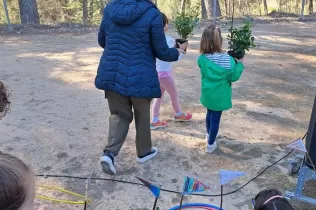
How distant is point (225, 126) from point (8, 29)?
737cm

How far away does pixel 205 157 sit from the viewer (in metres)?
3.53

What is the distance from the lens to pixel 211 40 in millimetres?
3242

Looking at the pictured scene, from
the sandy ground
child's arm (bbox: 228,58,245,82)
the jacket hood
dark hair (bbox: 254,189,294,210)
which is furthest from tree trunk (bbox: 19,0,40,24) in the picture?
dark hair (bbox: 254,189,294,210)

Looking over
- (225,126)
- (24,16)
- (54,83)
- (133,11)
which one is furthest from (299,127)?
(24,16)

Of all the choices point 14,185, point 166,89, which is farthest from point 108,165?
point 14,185

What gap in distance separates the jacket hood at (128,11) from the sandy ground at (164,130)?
52.8 inches

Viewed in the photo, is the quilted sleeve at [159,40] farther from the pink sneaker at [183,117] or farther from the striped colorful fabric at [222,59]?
the pink sneaker at [183,117]

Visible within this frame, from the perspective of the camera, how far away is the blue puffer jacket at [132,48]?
2.87 m

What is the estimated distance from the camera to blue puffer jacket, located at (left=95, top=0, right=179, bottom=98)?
2869 mm

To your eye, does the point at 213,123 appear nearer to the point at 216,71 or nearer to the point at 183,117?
the point at 216,71

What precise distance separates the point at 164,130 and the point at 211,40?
4.21 feet

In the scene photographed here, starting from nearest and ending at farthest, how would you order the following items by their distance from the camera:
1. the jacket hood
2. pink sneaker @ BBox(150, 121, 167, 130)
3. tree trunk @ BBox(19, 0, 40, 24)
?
1. the jacket hood
2. pink sneaker @ BBox(150, 121, 167, 130)
3. tree trunk @ BBox(19, 0, 40, 24)

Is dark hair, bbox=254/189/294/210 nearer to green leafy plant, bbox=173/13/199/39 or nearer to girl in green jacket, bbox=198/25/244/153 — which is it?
girl in green jacket, bbox=198/25/244/153

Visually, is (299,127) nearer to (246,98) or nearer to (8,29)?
(246,98)
